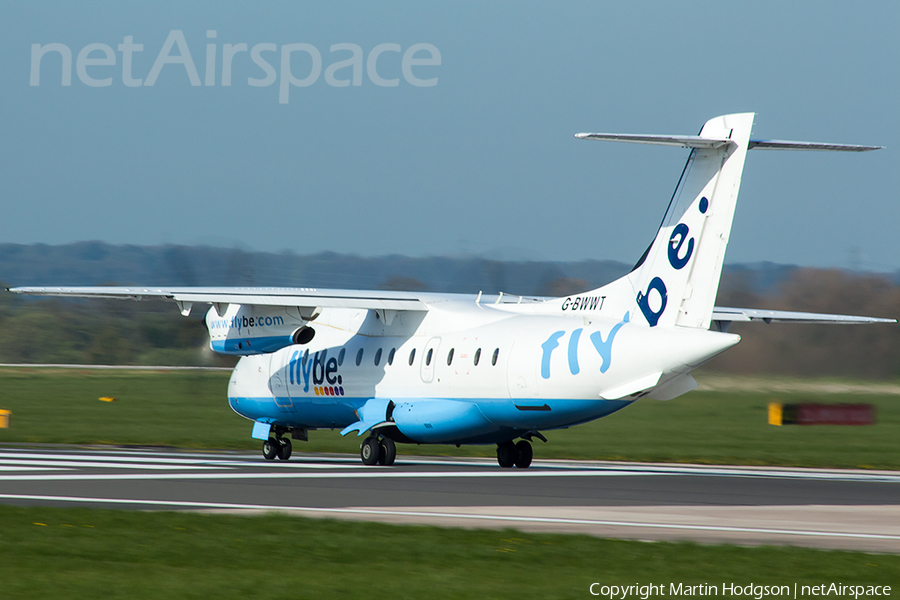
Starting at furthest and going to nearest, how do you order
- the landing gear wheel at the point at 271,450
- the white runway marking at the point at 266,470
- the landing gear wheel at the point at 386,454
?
the landing gear wheel at the point at 271,450, the landing gear wheel at the point at 386,454, the white runway marking at the point at 266,470

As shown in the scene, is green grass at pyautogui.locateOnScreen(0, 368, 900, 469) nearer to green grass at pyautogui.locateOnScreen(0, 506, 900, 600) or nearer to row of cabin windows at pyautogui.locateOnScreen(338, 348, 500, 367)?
row of cabin windows at pyautogui.locateOnScreen(338, 348, 500, 367)

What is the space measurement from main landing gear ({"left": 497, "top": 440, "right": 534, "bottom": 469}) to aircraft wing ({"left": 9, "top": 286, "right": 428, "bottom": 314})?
367 cm

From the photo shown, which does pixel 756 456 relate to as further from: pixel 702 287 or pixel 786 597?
pixel 786 597

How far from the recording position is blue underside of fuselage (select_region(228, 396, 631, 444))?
2258cm

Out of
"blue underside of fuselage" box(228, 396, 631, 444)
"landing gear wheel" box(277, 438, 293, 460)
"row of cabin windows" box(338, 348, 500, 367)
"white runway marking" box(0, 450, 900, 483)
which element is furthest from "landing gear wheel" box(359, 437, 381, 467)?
"landing gear wheel" box(277, 438, 293, 460)

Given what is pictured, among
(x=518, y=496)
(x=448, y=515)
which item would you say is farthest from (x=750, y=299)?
(x=448, y=515)

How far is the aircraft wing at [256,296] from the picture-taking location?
26109 millimetres

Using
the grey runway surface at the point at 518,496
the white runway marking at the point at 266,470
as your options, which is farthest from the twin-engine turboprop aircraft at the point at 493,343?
the grey runway surface at the point at 518,496

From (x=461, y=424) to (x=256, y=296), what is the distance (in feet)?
18.3

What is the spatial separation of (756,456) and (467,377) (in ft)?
41.3

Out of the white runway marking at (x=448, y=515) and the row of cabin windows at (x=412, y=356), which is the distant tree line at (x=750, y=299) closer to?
the row of cabin windows at (x=412, y=356)

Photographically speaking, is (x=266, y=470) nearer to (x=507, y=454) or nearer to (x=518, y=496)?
(x=507, y=454)

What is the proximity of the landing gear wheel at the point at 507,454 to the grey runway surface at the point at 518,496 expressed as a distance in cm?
89

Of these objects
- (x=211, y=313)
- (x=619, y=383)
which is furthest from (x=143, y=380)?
(x=619, y=383)
